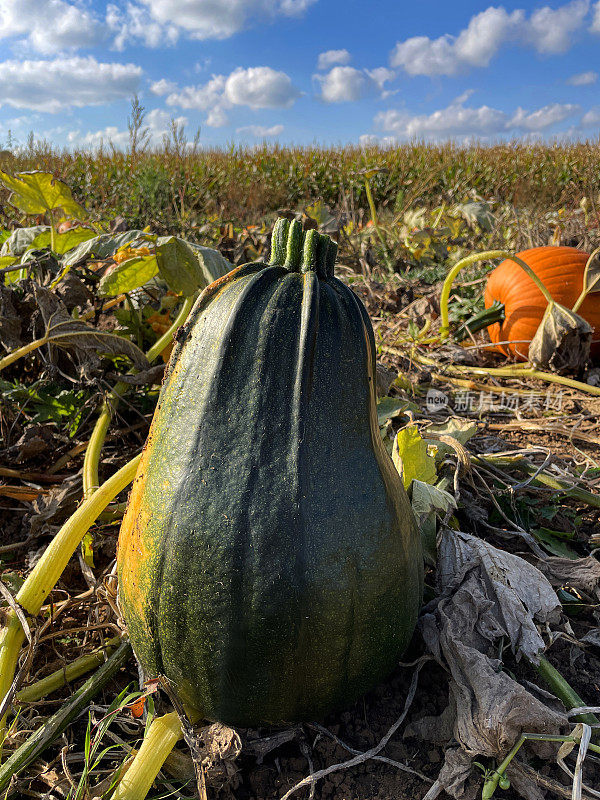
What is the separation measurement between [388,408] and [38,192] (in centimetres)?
163

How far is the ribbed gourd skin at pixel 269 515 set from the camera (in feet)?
3.70

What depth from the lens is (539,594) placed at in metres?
1.55

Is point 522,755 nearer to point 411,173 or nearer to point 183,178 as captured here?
point 183,178

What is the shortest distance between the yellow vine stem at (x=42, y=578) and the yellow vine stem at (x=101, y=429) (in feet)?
0.94

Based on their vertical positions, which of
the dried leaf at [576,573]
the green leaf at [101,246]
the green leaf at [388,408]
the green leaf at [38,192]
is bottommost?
the dried leaf at [576,573]

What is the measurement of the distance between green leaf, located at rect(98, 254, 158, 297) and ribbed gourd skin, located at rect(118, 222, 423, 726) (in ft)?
3.45

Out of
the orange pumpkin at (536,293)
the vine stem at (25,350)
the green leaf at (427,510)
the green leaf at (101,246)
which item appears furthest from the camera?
the orange pumpkin at (536,293)

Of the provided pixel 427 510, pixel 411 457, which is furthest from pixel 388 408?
pixel 427 510

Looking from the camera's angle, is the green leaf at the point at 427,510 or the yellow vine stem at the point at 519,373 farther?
the yellow vine stem at the point at 519,373

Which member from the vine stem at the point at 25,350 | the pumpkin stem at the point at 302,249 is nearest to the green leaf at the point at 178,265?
the vine stem at the point at 25,350

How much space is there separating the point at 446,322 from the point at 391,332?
0.43 m

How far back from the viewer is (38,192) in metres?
2.44

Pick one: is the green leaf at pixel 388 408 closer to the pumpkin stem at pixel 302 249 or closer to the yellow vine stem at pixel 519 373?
the pumpkin stem at pixel 302 249

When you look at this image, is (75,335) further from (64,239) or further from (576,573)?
(576,573)
